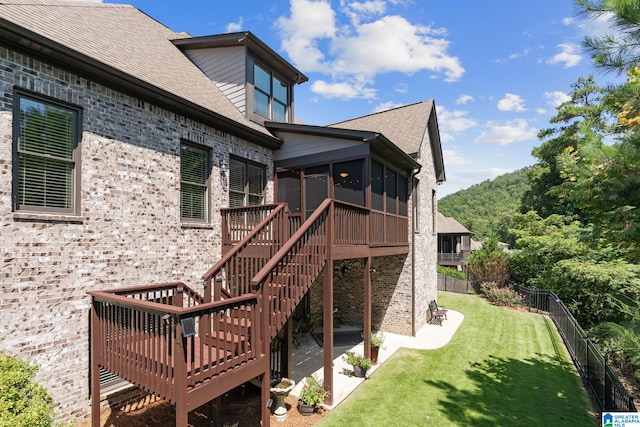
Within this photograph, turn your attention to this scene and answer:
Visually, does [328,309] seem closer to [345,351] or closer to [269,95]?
[345,351]

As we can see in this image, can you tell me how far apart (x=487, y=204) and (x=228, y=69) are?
9774cm

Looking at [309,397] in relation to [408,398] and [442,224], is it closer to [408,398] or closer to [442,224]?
[408,398]

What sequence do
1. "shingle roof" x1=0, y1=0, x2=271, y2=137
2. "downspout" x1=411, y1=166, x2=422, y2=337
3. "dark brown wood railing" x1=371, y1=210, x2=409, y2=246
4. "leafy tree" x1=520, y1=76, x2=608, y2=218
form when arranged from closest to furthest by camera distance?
"shingle roof" x1=0, y1=0, x2=271, y2=137 < "dark brown wood railing" x1=371, y1=210, x2=409, y2=246 < "downspout" x1=411, y1=166, x2=422, y2=337 < "leafy tree" x1=520, y1=76, x2=608, y2=218

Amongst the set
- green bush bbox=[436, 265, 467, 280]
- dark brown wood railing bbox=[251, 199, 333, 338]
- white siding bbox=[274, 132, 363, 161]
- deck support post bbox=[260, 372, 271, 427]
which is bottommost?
green bush bbox=[436, 265, 467, 280]

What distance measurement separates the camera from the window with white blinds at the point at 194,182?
7.63 meters

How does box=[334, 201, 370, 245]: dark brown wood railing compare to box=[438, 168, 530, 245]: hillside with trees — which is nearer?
box=[334, 201, 370, 245]: dark brown wood railing

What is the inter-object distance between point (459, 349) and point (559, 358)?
2.97 m

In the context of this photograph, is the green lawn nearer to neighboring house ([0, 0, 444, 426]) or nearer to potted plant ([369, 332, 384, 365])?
potted plant ([369, 332, 384, 365])

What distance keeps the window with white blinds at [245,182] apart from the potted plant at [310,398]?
16.3 feet

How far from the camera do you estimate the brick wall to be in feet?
15.8

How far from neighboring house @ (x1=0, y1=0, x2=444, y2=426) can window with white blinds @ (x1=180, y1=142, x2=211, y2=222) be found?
0.12ft

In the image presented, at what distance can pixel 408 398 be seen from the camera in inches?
285

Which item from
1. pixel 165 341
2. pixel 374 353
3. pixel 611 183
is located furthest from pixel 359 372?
pixel 611 183

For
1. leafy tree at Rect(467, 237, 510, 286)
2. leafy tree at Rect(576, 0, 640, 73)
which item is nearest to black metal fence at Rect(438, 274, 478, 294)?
leafy tree at Rect(467, 237, 510, 286)
